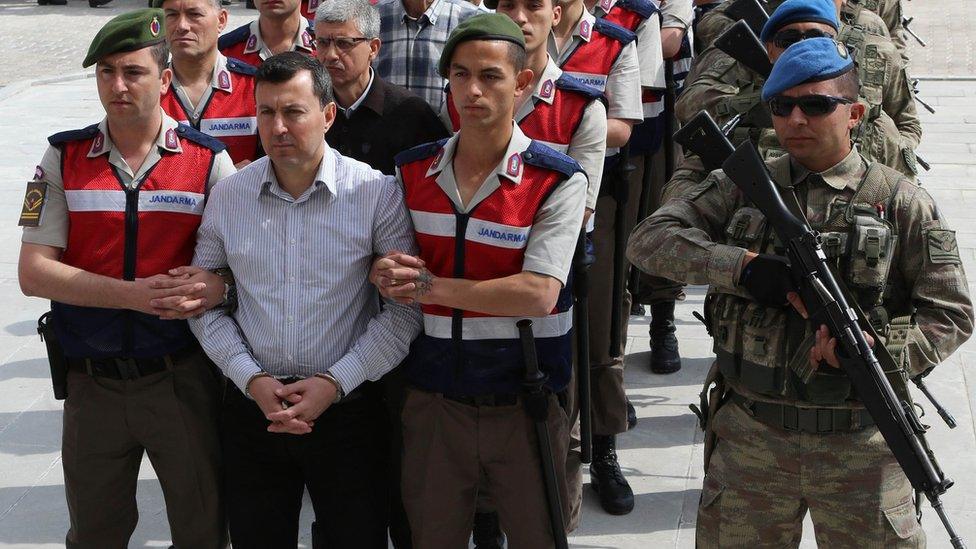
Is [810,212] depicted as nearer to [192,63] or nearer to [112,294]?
[112,294]

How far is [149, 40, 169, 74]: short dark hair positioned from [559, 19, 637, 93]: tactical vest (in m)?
1.70

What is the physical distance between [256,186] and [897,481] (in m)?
2.17

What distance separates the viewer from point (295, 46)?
18.4 feet

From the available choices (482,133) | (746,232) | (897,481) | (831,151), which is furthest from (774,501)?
(482,133)

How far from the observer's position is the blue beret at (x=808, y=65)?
3.73m

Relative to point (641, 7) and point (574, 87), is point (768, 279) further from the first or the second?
point (641, 7)

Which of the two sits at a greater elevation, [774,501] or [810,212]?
[810,212]

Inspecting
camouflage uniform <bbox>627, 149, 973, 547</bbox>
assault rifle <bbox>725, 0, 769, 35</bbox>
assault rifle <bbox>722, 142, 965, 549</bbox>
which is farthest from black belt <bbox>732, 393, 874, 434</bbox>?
assault rifle <bbox>725, 0, 769, 35</bbox>

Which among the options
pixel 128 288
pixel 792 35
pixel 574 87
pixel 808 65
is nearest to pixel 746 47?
pixel 792 35

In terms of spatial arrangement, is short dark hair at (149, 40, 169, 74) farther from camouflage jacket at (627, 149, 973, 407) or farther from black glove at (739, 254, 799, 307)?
black glove at (739, 254, 799, 307)

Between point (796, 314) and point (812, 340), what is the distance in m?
0.09

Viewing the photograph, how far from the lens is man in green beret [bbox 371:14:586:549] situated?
3963 mm

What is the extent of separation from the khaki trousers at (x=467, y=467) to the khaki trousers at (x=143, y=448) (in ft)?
2.40

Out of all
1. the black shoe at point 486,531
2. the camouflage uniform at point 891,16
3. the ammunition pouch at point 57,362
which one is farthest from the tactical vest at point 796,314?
the camouflage uniform at point 891,16
